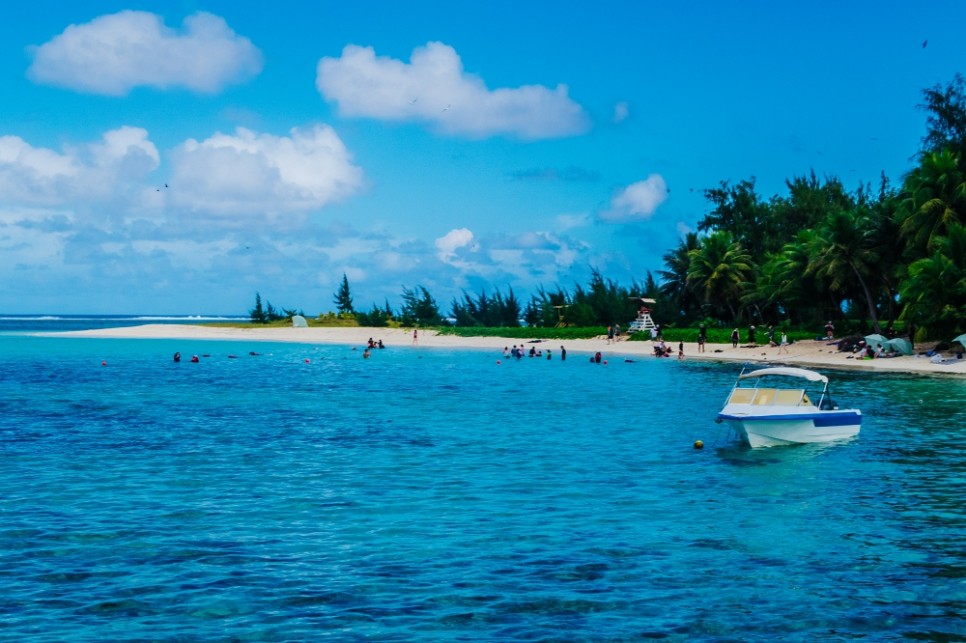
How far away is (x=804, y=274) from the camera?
7812 cm

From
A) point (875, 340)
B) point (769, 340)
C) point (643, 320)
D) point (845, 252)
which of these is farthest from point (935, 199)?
point (643, 320)

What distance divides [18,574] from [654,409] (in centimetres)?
3085

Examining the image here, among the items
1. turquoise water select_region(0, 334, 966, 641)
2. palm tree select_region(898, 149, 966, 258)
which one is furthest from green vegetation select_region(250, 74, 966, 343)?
turquoise water select_region(0, 334, 966, 641)

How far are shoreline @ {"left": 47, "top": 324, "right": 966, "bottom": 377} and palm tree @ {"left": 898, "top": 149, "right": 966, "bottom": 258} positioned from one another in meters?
9.44

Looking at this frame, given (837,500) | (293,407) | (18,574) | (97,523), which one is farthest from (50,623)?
(293,407)

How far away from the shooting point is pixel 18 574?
15.5 meters

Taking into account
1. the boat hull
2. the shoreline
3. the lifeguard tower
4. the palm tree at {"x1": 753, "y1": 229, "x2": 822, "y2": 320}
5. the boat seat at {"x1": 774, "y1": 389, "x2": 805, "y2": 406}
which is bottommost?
the boat hull

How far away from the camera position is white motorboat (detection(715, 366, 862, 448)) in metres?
29.9

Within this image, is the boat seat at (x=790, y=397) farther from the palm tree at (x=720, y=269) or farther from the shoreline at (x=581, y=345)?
the palm tree at (x=720, y=269)

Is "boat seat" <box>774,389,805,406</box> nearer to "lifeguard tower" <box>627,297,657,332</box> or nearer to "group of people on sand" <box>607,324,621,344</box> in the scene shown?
"group of people on sand" <box>607,324,621,344</box>

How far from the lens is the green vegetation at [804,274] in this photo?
6694cm

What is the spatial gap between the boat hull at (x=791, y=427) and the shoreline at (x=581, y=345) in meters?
31.3

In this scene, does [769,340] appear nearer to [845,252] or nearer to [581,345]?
[845,252]

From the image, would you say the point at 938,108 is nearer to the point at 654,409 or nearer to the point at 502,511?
the point at 654,409
